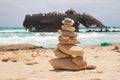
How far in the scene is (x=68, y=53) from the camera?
1105 centimetres

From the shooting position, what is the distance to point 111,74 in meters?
9.85

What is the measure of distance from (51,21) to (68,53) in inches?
2118

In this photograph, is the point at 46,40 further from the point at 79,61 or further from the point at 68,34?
the point at 79,61

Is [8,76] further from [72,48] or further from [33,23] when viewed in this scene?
[33,23]

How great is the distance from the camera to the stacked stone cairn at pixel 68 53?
A: 11.0m

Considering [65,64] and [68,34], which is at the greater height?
[68,34]

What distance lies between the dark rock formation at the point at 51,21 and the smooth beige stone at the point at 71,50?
5321 centimetres

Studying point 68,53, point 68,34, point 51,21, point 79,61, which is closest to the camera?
point 79,61

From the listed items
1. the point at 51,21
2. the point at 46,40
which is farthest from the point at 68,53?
the point at 51,21

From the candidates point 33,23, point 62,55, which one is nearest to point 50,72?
point 62,55

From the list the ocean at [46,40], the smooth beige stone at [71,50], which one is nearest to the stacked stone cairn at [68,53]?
the smooth beige stone at [71,50]

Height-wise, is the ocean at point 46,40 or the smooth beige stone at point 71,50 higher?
the smooth beige stone at point 71,50

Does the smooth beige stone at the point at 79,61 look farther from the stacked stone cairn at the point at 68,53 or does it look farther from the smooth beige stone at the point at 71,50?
the smooth beige stone at the point at 71,50

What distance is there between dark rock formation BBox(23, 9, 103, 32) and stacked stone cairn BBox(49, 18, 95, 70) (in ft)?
174
